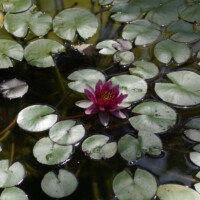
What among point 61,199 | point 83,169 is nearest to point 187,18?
point 83,169

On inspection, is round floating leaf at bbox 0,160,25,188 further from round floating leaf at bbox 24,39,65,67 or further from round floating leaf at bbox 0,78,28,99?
round floating leaf at bbox 24,39,65,67

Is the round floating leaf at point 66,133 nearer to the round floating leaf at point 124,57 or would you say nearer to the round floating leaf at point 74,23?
the round floating leaf at point 124,57

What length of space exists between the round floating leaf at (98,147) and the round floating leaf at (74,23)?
0.73 metres

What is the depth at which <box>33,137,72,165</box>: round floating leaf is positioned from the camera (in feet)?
4.93

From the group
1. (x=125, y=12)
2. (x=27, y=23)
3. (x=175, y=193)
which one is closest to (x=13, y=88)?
(x=27, y=23)

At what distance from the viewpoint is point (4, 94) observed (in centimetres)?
181

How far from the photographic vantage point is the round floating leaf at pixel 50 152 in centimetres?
150

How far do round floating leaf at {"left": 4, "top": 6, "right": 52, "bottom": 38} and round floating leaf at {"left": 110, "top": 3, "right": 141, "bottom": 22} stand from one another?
0.40 meters

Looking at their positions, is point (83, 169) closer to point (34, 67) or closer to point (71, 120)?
point (71, 120)

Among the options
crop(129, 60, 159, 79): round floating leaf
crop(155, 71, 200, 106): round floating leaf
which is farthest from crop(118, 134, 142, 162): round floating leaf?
crop(129, 60, 159, 79): round floating leaf

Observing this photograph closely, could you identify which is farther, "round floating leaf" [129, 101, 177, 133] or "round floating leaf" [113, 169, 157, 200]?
"round floating leaf" [129, 101, 177, 133]

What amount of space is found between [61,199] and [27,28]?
43.5 inches

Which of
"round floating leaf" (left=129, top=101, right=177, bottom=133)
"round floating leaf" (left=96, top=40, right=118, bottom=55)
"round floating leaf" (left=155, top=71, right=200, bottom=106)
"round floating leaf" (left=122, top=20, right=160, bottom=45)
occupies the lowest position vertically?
"round floating leaf" (left=129, top=101, right=177, bottom=133)

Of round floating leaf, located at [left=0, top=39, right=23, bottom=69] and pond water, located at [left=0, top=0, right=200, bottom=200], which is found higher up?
round floating leaf, located at [left=0, top=39, right=23, bottom=69]
